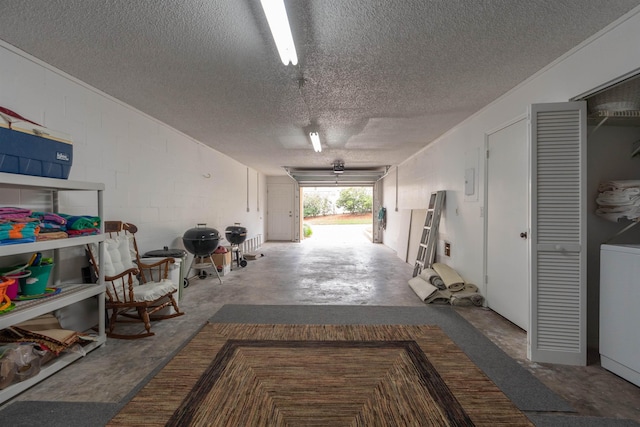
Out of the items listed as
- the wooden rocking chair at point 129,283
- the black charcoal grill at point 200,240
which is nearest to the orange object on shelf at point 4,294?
the wooden rocking chair at point 129,283

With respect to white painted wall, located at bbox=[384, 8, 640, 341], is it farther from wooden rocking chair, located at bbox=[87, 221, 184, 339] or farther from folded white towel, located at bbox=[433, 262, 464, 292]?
wooden rocking chair, located at bbox=[87, 221, 184, 339]

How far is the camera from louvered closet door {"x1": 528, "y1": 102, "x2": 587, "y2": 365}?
2.34 m

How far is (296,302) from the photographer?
155 inches

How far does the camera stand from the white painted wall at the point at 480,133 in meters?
2.04

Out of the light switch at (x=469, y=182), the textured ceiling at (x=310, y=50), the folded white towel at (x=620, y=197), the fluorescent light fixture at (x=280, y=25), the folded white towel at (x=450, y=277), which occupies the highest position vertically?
the textured ceiling at (x=310, y=50)

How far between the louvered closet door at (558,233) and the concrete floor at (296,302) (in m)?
0.23

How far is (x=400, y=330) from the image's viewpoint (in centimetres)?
299

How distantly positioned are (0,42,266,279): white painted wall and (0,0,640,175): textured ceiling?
0.19m

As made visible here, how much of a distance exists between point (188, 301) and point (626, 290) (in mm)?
4802

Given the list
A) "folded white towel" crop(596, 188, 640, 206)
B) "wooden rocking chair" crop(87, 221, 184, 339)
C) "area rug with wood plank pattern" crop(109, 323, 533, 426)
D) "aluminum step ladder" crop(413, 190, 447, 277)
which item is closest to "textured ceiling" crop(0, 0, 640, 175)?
"folded white towel" crop(596, 188, 640, 206)

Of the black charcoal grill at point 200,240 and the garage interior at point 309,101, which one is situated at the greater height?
the garage interior at point 309,101

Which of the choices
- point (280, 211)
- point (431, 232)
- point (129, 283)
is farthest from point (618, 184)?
point (280, 211)

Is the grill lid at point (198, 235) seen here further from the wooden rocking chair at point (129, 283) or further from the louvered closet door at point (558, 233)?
the louvered closet door at point (558, 233)

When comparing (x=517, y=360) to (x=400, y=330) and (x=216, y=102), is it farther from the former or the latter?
(x=216, y=102)
